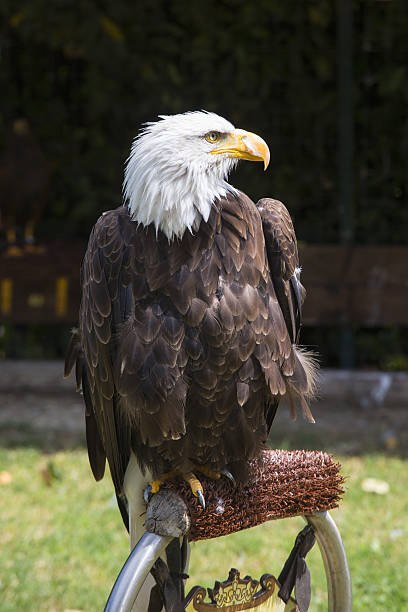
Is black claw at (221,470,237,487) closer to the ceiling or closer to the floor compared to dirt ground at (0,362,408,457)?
closer to the ceiling

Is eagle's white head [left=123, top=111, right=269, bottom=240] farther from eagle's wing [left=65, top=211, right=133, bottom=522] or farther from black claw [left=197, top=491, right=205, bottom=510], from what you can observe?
black claw [left=197, top=491, right=205, bottom=510]

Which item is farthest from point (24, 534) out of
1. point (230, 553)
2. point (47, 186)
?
point (47, 186)

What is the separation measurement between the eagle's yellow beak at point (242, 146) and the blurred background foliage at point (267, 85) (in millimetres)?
3794

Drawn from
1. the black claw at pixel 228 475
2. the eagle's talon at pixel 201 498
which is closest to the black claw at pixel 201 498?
the eagle's talon at pixel 201 498

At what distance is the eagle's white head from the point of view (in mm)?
1809

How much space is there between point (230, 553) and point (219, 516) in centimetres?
152

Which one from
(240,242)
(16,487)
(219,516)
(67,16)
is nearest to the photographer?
(219,516)

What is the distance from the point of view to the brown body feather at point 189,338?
6.05ft

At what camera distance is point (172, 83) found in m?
5.76

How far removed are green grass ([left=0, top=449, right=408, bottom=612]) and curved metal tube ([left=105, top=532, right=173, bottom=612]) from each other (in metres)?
1.32

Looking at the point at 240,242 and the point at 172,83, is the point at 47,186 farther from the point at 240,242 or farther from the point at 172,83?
the point at 240,242

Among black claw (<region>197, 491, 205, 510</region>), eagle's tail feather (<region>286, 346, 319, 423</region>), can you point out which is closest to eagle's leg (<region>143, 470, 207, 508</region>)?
black claw (<region>197, 491, 205, 510</region>)

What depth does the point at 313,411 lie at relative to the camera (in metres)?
5.38

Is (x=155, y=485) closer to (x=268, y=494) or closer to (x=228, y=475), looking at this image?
(x=228, y=475)
